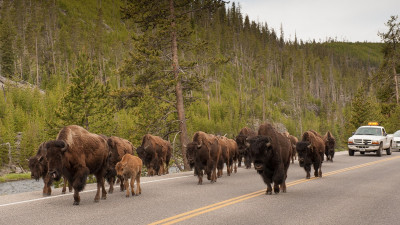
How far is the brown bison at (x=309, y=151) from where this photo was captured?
14.2 m

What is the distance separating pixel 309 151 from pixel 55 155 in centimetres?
978

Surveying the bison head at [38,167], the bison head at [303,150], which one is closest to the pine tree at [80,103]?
the bison head at [38,167]

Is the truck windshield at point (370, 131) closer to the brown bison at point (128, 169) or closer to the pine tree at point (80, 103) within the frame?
the pine tree at point (80, 103)

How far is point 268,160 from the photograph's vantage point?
1041 cm

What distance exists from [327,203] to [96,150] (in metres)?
5.96

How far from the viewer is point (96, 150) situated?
32.0ft

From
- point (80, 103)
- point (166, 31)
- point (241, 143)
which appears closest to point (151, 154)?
point (241, 143)

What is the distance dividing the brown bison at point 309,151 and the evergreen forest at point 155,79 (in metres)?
7.98

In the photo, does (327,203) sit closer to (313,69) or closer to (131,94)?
(131,94)

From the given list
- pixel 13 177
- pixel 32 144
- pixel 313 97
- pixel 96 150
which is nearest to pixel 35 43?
pixel 32 144

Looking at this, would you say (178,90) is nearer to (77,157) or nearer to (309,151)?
(309,151)

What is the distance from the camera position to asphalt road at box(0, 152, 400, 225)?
722cm

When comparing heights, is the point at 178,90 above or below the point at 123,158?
above

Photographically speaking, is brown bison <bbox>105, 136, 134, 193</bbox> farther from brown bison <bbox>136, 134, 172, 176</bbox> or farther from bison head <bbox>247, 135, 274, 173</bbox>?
bison head <bbox>247, 135, 274, 173</bbox>
